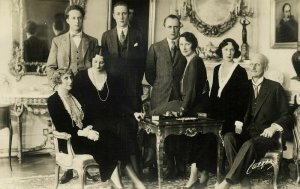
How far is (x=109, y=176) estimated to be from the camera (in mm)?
2967

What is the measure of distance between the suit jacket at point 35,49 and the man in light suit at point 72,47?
0.16ft

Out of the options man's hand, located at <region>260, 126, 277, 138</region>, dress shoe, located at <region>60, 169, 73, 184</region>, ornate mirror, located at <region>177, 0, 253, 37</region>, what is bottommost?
dress shoe, located at <region>60, 169, 73, 184</region>

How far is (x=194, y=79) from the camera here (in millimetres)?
3246

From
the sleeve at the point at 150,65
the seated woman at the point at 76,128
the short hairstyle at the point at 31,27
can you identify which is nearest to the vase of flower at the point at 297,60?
the sleeve at the point at 150,65

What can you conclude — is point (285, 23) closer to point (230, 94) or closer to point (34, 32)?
point (230, 94)

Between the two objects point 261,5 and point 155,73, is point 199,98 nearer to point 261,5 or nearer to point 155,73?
point 155,73

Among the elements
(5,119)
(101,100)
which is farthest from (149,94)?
(5,119)

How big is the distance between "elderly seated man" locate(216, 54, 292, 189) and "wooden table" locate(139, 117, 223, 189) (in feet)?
0.59

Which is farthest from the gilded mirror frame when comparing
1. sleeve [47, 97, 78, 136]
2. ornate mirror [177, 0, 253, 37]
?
ornate mirror [177, 0, 253, 37]

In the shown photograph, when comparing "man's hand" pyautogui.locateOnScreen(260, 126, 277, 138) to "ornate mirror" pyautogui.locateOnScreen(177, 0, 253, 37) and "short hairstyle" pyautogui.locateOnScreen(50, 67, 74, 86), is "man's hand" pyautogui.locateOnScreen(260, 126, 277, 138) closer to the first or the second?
"ornate mirror" pyautogui.locateOnScreen(177, 0, 253, 37)

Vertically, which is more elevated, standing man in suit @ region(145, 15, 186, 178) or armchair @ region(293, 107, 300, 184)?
standing man in suit @ region(145, 15, 186, 178)

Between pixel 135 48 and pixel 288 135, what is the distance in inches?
60.0

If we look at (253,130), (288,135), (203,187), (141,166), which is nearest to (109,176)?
(141,166)

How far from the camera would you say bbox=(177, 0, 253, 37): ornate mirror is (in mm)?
3311
